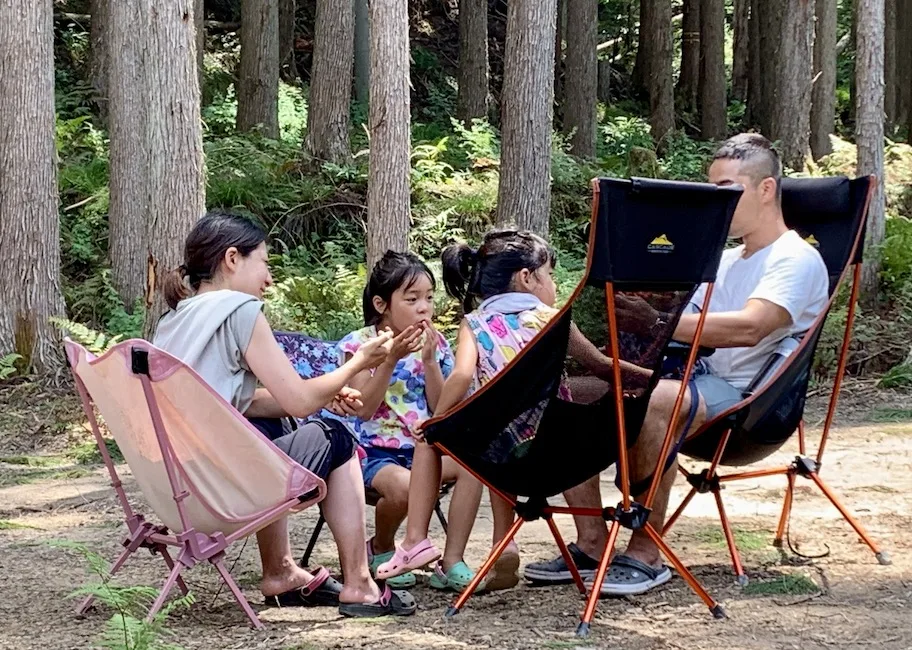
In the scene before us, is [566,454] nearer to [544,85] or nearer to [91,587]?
[91,587]

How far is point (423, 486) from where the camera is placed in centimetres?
370

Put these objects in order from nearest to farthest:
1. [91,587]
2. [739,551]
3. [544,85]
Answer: [91,587], [739,551], [544,85]

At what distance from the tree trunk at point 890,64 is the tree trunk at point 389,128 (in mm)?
12296

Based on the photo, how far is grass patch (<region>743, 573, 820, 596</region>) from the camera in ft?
12.0

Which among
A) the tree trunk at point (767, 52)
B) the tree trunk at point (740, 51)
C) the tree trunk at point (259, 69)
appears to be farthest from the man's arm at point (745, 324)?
the tree trunk at point (740, 51)

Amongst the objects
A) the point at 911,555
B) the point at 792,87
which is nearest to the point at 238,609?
the point at 911,555

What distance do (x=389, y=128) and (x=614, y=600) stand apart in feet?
19.1

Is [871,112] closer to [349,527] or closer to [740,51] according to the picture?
[349,527]

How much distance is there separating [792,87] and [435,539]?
35.1 ft

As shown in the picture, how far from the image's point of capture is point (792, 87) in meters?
13.9

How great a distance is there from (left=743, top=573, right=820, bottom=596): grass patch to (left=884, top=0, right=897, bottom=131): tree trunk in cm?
1649

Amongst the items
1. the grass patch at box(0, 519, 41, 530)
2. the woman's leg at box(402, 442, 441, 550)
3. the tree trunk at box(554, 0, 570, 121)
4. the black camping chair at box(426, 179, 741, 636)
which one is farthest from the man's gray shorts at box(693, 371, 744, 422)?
the tree trunk at box(554, 0, 570, 121)

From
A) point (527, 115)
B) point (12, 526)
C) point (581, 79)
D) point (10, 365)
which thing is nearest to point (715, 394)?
point (12, 526)

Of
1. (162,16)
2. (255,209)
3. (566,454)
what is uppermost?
(162,16)
